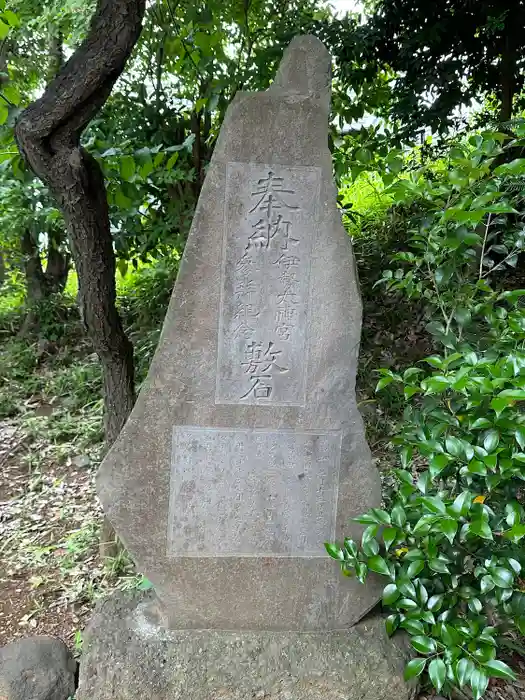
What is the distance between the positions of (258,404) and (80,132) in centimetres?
139

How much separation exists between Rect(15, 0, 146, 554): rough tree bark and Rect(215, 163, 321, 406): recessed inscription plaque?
0.81m

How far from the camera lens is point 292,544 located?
225 centimetres

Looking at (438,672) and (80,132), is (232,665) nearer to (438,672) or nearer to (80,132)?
(438,672)

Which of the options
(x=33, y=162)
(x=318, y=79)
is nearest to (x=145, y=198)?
(x=33, y=162)

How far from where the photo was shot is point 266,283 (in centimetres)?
206

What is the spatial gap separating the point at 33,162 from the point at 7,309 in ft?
11.0

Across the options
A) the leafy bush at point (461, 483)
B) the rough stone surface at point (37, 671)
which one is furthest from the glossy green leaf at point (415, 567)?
the rough stone surface at point (37, 671)

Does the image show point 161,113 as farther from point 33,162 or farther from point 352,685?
point 352,685

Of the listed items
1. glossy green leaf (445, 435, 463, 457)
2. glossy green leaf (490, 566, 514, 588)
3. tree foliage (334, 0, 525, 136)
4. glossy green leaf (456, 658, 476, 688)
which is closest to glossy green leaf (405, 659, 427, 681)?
glossy green leaf (456, 658, 476, 688)

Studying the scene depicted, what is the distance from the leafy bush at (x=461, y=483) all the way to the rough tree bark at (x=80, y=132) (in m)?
1.29

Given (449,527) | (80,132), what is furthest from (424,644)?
(80,132)

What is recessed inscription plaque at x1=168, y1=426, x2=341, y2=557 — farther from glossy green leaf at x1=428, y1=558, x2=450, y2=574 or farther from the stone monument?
glossy green leaf at x1=428, y1=558, x2=450, y2=574

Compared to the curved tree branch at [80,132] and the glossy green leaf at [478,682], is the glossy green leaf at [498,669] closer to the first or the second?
the glossy green leaf at [478,682]

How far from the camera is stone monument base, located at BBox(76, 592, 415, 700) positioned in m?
2.08
